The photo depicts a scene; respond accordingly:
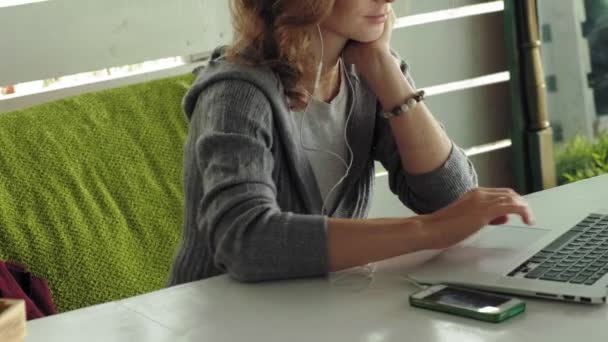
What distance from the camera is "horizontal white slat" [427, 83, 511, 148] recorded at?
2.93 meters

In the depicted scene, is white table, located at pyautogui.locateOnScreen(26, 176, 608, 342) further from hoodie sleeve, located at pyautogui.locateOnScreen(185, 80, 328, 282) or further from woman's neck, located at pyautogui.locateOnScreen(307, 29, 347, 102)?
woman's neck, located at pyautogui.locateOnScreen(307, 29, 347, 102)

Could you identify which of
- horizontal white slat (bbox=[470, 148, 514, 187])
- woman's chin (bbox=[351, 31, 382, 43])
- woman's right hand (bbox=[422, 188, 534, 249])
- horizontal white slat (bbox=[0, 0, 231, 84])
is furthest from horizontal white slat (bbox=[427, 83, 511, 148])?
woman's right hand (bbox=[422, 188, 534, 249])

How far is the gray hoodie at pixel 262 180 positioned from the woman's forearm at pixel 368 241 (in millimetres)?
17

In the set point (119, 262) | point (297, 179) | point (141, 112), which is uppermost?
point (141, 112)

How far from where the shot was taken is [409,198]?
1705mm

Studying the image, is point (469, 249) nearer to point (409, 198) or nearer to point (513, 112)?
point (409, 198)

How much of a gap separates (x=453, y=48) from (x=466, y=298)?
181 centimetres

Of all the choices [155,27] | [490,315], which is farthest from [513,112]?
[490,315]

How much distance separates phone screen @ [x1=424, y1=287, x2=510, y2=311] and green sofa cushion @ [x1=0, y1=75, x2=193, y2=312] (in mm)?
882

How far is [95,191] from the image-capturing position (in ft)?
6.51

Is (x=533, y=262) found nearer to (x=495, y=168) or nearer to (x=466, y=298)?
(x=466, y=298)

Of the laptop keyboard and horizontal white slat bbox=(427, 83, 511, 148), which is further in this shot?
horizontal white slat bbox=(427, 83, 511, 148)

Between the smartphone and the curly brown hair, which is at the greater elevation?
the curly brown hair

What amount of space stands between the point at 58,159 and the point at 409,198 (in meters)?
0.71
